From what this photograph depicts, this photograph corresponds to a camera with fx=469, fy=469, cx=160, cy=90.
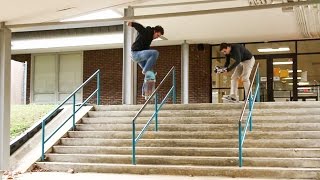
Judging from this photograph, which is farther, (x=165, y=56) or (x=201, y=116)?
(x=165, y=56)

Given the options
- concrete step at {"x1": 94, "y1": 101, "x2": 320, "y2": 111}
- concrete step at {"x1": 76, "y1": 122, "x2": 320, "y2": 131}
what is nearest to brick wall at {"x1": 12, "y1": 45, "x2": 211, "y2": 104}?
concrete step at {"x1": 94, "y1": 101, "x2": 320, "y2": 111}

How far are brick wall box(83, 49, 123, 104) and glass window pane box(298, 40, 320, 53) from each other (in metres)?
7.15

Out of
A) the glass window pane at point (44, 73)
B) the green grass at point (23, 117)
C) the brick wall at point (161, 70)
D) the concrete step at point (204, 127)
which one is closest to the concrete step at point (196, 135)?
the concrete step at point (204, 127)

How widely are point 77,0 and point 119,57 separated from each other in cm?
1315

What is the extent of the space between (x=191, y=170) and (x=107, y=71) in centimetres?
1133

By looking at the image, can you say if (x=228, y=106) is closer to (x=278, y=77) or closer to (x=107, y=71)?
(x=278, y=77)

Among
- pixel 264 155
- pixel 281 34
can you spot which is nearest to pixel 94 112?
pixel 264 155

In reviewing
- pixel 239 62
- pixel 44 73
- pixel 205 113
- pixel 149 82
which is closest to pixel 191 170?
pixel 149 82

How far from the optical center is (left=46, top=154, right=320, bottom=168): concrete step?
350 inches

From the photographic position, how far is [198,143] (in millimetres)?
10141

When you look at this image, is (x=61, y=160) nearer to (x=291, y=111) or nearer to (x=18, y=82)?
(x=291, y=111)

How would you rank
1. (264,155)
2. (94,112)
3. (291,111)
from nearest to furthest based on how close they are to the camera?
(264,155), (291,111), (94,112)

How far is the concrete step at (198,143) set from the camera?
9656 millimetres

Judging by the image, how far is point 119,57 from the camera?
1952 centimetres
